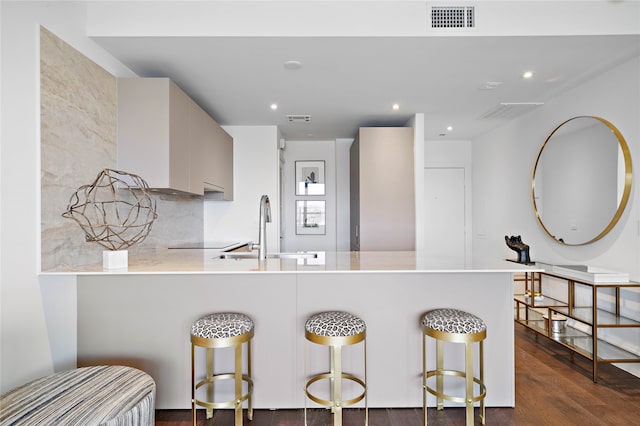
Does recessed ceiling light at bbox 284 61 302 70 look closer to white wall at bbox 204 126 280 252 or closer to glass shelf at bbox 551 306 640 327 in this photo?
white wall at bbox 204 126 280 252

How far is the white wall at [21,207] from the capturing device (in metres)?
1.56

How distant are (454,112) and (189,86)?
9.14 ft

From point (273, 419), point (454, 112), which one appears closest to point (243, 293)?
point (273, 419)

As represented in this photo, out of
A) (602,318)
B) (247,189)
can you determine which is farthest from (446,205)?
(247,189)

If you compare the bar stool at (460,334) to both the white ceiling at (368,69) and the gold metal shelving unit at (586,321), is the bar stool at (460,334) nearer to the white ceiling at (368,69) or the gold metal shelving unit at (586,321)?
the gold metal shelving unit at (586,321)

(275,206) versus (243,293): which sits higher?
(275,206)

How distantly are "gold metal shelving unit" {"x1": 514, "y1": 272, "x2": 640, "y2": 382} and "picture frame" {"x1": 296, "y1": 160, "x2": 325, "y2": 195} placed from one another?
2.94 m

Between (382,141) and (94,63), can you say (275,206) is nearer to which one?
(382,141)

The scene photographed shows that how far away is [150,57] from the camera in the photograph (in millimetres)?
2484

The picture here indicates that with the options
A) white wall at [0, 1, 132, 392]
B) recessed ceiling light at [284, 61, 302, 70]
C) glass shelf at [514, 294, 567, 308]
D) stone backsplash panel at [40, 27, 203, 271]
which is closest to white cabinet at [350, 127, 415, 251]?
glass shelf at [514, 294, 567, 308]

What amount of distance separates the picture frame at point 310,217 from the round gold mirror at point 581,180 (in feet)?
8.95

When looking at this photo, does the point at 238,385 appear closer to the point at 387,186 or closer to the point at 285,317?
the point at 285,317

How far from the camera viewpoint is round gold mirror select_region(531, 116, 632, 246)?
8.93 feet

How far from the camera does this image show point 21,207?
164 centimetres
